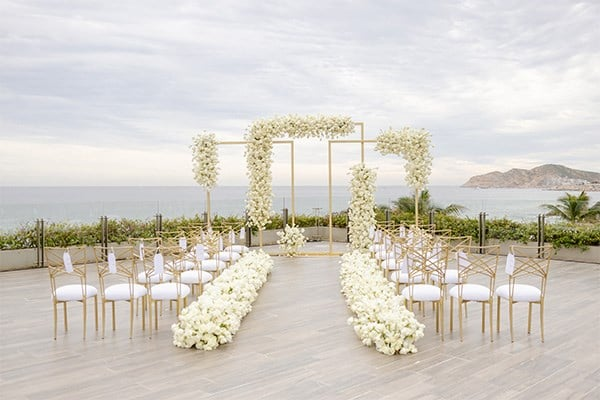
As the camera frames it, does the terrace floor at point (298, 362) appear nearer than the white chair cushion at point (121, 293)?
Yes

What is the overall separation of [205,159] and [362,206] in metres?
3.45

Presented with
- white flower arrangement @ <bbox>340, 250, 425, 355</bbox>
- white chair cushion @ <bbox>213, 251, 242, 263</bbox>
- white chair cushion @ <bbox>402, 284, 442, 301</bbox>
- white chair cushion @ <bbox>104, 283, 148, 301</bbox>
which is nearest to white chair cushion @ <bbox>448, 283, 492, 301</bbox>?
white chair cushion @ <bbox>402, 284, 442, 301</bbox>

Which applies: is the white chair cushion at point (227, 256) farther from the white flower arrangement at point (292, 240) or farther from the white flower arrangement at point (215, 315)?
the white flower arrangement at point (292, 240)

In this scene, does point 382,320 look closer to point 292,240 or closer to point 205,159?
point 292,240

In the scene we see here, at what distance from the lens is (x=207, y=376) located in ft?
14.8

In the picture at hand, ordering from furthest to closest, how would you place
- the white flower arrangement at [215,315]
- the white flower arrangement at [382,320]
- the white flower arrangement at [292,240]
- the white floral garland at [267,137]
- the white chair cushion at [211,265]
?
the white flower arrangement at [292,240] < the white floral garland at [267,137] < the white chair cushion at [211,265] < the white flower arrangement at [215,315] < the white flower arrangement at [382,320]

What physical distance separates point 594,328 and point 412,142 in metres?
5.89

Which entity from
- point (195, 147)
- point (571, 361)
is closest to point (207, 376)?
point (571, 361)

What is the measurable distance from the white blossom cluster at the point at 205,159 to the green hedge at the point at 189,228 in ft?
3.45

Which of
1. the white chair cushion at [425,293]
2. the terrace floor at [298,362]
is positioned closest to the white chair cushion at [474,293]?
the white chair cushion at [425,293]

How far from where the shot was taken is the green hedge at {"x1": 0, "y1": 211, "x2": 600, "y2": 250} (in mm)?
10969

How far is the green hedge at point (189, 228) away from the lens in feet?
36.0

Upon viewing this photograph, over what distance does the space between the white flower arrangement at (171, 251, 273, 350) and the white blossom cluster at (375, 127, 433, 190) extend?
17.2ft

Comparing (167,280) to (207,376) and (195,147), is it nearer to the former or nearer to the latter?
(207,376)
